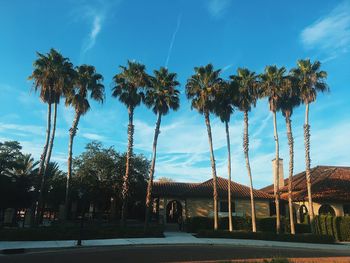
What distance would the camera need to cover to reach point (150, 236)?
28.5 m

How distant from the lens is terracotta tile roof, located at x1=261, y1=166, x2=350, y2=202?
35.0 meters

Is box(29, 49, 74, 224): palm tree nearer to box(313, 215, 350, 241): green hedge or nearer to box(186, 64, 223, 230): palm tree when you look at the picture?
box(186, 64, 223, 230): palm tree

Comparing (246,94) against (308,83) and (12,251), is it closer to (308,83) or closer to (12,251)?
(308,83)

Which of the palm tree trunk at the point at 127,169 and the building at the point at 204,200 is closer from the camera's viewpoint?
the palm tree trunk at the point at 127,169

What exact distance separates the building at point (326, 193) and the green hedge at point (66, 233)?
16.4 metres

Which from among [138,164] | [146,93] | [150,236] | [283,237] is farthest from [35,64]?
[283,237]

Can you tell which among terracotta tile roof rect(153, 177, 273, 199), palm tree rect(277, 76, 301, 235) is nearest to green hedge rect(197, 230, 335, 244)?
palm tree rect(277, 76, 301, 235)

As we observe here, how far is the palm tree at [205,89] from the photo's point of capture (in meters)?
33.2

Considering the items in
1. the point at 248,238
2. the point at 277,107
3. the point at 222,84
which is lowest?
the point at 248,238

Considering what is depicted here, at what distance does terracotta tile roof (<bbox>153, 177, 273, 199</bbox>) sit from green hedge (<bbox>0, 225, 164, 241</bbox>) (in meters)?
9.77

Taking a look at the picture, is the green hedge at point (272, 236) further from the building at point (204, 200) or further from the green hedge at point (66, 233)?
the building at point (204, 200)

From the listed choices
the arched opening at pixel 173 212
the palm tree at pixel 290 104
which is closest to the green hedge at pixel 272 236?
the palm tree at pixel 290 104

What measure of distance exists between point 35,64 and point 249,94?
19.1 meters

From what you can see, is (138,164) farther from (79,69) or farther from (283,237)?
(283,237)
